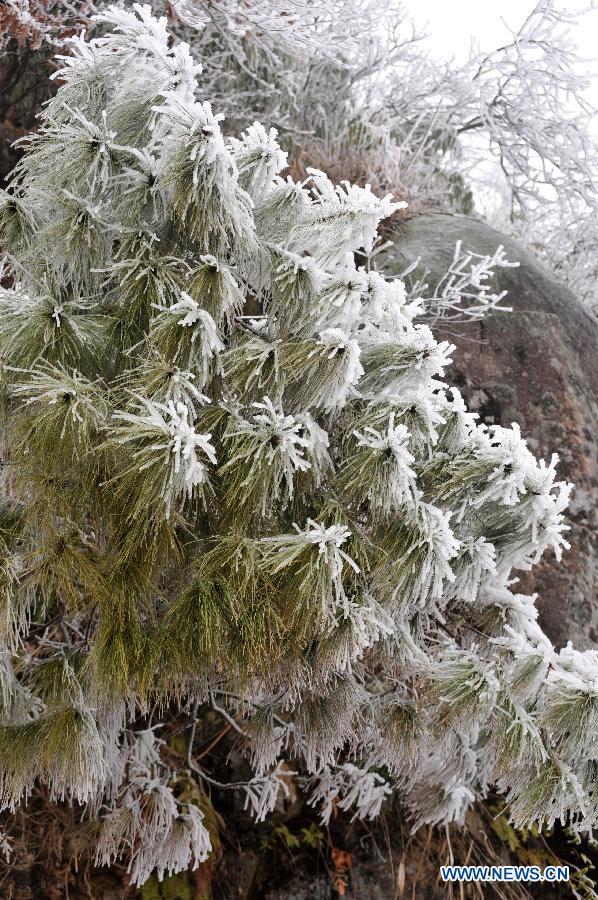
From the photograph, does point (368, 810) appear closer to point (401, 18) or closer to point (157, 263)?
point (157, 263)

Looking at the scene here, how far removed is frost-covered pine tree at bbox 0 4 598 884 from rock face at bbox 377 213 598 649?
1278 mm

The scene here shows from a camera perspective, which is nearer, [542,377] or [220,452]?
[220,452]

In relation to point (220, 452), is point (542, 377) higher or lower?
higher

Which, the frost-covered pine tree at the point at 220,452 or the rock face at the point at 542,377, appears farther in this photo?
the rock face at the point at 542,377

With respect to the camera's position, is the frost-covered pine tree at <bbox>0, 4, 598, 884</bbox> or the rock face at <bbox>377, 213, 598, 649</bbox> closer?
the frost-covered pine tree at <bbox>0, 4, 598, 884</bbox>

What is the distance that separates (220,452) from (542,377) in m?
2.32

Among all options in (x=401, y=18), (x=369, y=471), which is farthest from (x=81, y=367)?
(x=401, y=18)

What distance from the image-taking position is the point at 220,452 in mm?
1501

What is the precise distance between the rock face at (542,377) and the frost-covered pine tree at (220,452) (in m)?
1.28

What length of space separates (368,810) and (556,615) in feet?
3.78

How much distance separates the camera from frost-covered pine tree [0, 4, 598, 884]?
1426 millimetres

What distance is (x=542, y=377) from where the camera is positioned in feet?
11.1

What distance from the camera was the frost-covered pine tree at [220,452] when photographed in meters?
1.43

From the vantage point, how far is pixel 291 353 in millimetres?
1499
